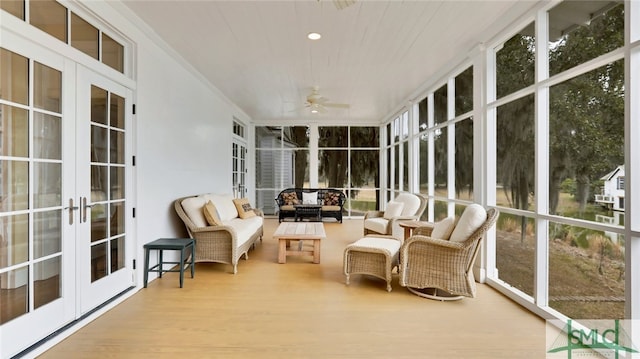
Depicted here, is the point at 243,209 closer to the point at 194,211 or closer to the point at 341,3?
the point at 194,211

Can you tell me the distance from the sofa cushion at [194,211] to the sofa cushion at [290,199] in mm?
4466

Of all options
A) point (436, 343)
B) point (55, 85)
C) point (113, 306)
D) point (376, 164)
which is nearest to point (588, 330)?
point (436, 343)

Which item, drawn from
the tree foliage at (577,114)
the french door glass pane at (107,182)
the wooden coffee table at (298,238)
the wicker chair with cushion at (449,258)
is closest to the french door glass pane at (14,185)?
the french door glass pane at (107,182)

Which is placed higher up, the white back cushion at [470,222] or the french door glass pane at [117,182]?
the french door glass pane at [117,182]

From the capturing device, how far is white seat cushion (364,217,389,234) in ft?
17.5

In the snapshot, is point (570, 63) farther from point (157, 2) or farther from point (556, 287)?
point (157, 2)

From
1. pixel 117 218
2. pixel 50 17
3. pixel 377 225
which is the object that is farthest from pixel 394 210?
pixel 50 17

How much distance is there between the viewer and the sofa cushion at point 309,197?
8.69 meters

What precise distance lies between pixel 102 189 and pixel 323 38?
2883 mm

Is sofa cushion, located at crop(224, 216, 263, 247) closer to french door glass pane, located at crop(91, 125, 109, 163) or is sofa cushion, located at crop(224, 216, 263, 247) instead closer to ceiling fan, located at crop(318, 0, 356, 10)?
french door glass pane, located at crop(91, 125, 109, 163)

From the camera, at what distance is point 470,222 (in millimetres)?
2992

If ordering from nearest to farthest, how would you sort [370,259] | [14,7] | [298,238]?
[14,7] → [370,259] → [298,238]

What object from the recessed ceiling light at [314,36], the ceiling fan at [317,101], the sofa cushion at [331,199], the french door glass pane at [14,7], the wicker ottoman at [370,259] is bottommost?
the wicker ottoman at [370,259]

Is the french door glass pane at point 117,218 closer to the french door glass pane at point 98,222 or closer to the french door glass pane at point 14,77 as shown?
the french door glass pane at point 98,222
